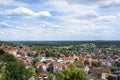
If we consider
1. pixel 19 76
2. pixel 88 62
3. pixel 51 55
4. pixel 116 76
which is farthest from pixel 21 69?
pixel 51 55

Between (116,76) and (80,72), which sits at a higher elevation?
(80,72)

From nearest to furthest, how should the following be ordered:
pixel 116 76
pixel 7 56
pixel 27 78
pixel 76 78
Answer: pixel 76 78 → pixel 27 78 → pixel 116 76 → pixel 7 56

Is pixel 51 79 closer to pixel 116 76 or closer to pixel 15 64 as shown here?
pixel 15 64

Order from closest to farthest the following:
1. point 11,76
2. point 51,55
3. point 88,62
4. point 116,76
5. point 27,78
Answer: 1. point 11,76
2. point 27,78
3. point 116,76
4. point 88,62
5. point 51,55

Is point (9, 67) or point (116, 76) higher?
point (9, 67)

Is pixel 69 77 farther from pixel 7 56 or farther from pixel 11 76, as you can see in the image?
pixel 7 56

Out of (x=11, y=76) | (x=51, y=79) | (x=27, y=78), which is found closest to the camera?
(x=11, y=76)

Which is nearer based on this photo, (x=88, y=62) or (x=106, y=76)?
(x=106, y=76)

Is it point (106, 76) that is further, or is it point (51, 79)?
point (106, 76)

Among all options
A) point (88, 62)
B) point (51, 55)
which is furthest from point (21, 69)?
point (51, 55)
